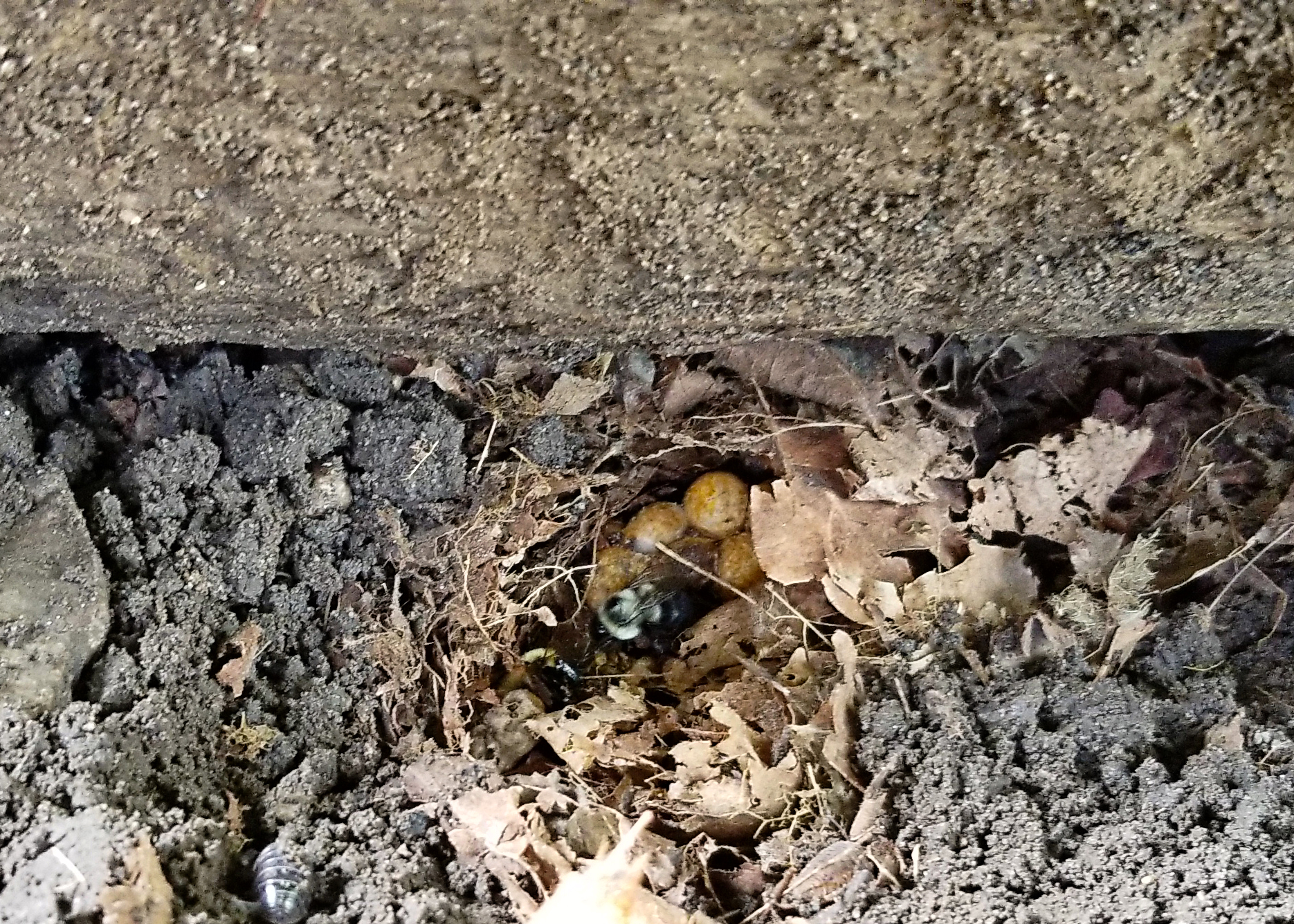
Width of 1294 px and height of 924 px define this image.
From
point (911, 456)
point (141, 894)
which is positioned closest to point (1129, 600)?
point (911, 456)

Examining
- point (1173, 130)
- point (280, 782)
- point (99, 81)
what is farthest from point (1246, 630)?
point (99, 81)

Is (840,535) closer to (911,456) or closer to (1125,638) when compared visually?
(911,456)

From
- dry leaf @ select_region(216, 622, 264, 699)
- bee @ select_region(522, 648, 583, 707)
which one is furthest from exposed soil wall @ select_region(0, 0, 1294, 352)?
bee @ select_region(522, 648, 583, 707)

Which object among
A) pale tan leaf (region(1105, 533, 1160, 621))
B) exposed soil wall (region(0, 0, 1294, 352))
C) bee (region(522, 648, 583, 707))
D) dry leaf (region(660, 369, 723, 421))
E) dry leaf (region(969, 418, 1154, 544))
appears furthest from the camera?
bee (region(522, 648, 583, 707))

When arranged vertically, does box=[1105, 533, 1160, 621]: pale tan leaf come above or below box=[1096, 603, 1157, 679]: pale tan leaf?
above

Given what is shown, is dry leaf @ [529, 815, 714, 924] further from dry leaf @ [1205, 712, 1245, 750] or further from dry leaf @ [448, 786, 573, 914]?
dry leaf @ [1205, 712, 1245, 750]

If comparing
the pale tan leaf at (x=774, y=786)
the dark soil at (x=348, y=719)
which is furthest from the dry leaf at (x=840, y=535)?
the pale tan leaf at (x=774, y=786)

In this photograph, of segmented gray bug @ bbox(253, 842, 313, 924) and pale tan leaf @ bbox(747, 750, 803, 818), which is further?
pale tan leaf @ bbox(747, 750, 803, 818)
